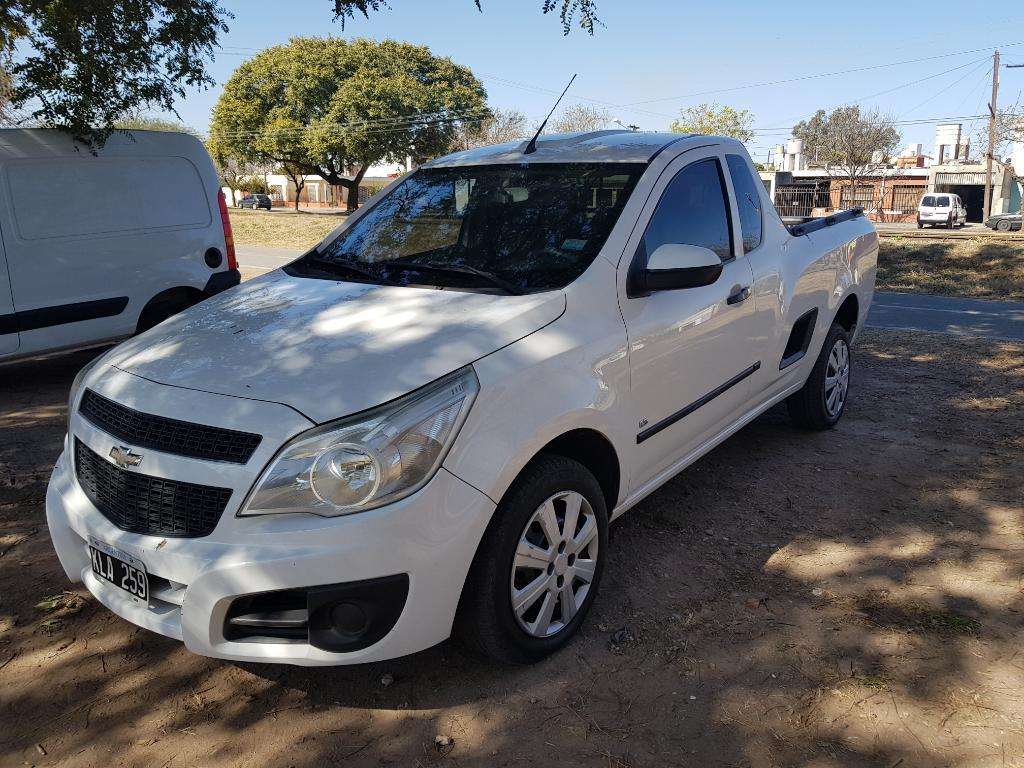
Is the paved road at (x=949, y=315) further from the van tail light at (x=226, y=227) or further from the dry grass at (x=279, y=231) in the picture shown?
the dry grass at (x=279, y=231)

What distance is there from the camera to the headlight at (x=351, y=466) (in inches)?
93.8

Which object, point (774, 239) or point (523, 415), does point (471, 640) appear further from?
point (774, 239)

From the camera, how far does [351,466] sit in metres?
2.40

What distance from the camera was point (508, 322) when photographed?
2.91 metres

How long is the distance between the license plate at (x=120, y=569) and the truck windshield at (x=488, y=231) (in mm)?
1472

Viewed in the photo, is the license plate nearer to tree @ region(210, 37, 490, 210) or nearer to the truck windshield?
the truck windshield

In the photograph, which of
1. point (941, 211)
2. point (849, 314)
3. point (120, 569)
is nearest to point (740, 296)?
point (849, 314)

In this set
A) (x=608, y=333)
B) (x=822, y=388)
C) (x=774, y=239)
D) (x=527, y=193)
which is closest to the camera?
(x=608, y=333)

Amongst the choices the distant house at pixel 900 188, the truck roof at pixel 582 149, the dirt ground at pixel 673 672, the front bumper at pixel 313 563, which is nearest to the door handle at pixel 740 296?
the truck roof at pixel 582 149

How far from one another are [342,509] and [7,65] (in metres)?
5.91

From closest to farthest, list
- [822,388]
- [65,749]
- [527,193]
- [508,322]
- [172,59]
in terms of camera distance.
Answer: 1. [65,749]
2. [508,322]
3. [527,193]
4. [822,388]
5. [172,59]

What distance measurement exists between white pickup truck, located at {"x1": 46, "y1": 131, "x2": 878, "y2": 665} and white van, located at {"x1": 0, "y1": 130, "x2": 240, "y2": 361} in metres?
3.35

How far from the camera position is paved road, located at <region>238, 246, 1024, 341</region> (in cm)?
922

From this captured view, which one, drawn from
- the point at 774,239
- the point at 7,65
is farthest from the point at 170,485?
the point at 7,65
